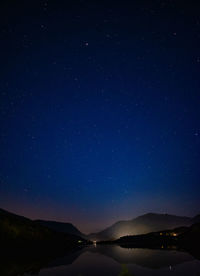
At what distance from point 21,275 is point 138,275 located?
32.6 feet

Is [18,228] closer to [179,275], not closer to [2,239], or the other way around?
[2,239]

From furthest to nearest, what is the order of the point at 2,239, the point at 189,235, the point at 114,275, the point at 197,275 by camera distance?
1. the point at 189,235
2. the point at 2,239
3. the point at 114,275
4. the point at 197,275

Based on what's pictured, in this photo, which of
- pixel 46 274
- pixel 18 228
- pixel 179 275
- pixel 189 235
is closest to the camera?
pixel 179 275

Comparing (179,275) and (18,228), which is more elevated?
(18,228)

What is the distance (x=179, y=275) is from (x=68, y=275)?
9113 mm

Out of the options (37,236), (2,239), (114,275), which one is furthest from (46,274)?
(37,236)

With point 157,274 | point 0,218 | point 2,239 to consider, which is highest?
point 0,218

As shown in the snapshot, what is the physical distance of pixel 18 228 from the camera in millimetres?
136250

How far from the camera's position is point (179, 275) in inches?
785

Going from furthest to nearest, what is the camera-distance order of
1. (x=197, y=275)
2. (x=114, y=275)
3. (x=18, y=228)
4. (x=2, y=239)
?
(x=18, y=228) < (x=2, y=239) < (x=114, y=275) < (x=197, y=275)

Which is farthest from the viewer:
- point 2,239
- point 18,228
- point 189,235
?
point 189,235

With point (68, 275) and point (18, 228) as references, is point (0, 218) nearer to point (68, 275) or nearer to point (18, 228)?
point (18, 228)

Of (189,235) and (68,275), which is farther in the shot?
(189,235)

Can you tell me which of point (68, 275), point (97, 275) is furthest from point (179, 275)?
point (68, 275)
